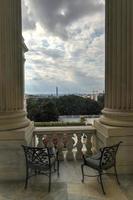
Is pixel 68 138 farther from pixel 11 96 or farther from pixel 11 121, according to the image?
pixel 11 96

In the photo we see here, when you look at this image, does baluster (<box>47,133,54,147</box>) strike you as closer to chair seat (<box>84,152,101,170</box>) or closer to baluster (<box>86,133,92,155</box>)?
baluster (<box>86,133,92,155</box>)

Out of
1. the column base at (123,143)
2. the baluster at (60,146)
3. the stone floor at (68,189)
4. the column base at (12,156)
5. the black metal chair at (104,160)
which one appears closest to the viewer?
the stone floor at (68,189)

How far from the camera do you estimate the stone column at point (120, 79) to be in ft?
19.7

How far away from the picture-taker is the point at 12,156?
5.77m

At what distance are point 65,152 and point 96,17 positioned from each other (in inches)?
208

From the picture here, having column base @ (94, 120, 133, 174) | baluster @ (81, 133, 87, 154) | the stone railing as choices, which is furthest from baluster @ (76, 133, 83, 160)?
column base @ (94, 120, 133, 174)

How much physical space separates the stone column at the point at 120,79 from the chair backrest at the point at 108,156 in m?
0.48

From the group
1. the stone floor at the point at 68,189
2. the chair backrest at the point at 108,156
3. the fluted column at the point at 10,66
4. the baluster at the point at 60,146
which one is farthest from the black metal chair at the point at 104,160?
the fluted column at the point at 10,66

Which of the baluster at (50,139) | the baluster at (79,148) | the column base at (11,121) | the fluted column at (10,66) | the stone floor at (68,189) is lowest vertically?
the stone floor at (68,189)

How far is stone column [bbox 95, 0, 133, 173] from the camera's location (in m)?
6.00

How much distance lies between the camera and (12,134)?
18.9 ft

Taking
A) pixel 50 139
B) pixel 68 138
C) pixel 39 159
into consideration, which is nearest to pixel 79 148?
pixel 68 138

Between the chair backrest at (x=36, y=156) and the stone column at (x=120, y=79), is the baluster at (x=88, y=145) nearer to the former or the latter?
the stone column at (x=120, y=79)

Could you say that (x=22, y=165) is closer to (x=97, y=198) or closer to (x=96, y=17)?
(x=97, y=198)
